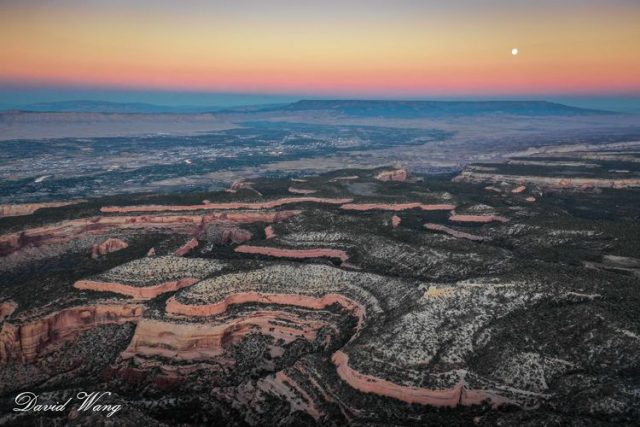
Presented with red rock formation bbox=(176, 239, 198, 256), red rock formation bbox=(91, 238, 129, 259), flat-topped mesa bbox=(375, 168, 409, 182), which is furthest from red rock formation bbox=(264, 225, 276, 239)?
flat-topped mesa bbox=(375, 168, 409, 182)

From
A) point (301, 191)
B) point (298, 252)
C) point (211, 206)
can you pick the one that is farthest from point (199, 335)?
point (301, 191)

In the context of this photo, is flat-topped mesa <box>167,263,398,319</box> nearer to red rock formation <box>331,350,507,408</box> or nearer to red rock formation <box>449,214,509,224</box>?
red rock formation <box>331,350,507,408</box>

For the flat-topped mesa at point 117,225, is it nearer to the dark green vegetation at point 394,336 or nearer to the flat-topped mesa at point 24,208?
the dark green vegetation at point 394,336

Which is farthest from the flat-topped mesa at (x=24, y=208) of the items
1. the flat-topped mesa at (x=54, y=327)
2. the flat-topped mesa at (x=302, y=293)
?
the flat-topped mesa at (x=302, y=293)

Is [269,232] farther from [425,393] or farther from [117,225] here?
[425,393]

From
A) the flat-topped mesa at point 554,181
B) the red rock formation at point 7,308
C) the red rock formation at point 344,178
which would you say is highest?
the red rock formation at point 7,308

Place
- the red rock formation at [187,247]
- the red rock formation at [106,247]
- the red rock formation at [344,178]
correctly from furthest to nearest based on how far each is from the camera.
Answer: the red rock formation at [344,178]
the red rock formation at [106,247]
the red rock formation at [187,247]

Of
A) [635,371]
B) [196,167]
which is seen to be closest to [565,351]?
[635,371]
